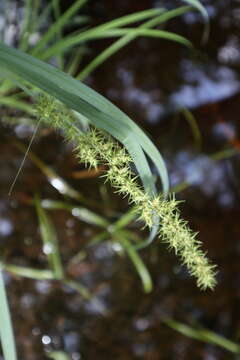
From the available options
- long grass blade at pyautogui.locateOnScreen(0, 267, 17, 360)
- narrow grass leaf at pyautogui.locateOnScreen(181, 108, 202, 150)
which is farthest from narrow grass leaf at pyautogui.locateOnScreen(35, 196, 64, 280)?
long grass blade at pyautogui.locateOnScreen(0, 267, 17, 360)

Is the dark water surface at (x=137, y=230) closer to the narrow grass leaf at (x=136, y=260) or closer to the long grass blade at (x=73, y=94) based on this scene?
the narrow grass leaf at (x=136, y=260)

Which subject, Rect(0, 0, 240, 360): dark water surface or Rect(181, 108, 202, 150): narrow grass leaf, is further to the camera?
Rect(181, 108, 202, 150): narrow grass leaf

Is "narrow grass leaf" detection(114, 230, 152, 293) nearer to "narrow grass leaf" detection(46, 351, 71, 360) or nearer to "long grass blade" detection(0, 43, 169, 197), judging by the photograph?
"narrow grass leaf" detection(46, 351, 71, 360)

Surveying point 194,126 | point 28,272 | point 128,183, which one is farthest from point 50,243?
point 128,183

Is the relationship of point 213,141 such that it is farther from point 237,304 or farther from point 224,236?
point 237,304

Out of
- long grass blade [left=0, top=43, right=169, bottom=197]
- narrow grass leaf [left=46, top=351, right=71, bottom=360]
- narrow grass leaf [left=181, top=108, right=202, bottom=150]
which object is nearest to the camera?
long grass blade [left=0, top=43, right=169, bottom=197]

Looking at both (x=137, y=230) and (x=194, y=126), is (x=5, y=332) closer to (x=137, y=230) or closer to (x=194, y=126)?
(x=137, y=230)

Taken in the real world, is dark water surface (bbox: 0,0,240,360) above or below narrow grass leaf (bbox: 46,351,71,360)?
above

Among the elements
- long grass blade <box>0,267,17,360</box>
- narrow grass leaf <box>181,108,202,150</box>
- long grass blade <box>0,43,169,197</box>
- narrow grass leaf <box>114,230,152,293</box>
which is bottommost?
long grass blade <box>0,267,17,360</box>
